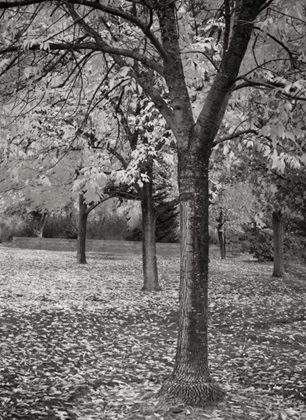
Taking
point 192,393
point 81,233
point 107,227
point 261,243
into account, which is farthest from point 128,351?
point 107,227

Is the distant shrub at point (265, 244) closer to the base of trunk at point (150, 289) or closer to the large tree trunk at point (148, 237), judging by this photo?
the base of trunk at point (150, 289)

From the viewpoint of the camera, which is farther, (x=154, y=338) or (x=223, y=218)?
(x=223, y=218)

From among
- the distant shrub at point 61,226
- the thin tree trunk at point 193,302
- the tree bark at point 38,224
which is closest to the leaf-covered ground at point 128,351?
the thin tree trunk at point 193,302

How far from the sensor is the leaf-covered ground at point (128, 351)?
18.9 feet

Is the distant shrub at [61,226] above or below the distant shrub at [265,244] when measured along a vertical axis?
above

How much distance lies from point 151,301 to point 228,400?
796 cm

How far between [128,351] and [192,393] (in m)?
2.97

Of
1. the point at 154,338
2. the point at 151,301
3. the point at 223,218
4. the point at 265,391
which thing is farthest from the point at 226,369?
the point at 223,218

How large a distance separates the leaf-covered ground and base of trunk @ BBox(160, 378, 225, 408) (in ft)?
0.45

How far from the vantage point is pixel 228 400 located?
19.6ft

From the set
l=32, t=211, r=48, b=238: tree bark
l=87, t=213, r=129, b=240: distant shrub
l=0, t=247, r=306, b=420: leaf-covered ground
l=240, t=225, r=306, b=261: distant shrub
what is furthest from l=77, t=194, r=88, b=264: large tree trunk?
l=32, t=211, r=48, b=238: tree bark

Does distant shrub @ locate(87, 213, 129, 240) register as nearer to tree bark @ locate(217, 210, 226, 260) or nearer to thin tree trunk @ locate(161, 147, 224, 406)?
tree bark @ locate(217, 210, 226, 260)

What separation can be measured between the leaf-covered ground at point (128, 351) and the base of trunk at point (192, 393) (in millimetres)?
138

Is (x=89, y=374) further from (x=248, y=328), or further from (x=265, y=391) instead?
(x=248, y=328)
